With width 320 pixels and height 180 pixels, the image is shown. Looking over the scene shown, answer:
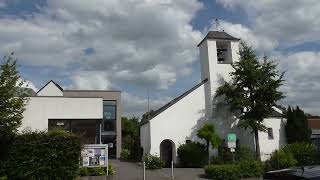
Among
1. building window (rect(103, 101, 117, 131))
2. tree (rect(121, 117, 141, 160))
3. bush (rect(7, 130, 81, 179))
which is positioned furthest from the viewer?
building window (rect(103, 101, 117, 131))

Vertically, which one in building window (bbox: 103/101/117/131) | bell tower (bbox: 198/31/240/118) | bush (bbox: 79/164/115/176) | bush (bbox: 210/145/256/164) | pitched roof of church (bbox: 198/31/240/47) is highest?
pitched roof of church (bbox: 198/31/240/47)

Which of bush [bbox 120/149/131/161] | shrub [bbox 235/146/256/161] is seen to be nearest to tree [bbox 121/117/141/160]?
bush [bbox 120/149/131/161]

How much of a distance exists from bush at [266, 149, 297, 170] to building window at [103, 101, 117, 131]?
2259 centimetres

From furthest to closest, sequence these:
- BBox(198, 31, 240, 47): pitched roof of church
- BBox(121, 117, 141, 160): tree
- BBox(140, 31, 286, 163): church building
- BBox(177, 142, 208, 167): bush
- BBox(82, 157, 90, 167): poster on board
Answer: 1. BBox(121, 117, 141, 160): tree
2. BBox(198, 31, 240, 47): pitched roof of church
3. BBox(140, 31, 286, 163): church building
4. BBox(177, 142, 208, 167): bush
5. BBox(82, 157, 90, 167): poster on board

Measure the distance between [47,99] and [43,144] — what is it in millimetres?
10308

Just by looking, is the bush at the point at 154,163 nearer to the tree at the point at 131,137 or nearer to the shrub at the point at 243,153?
the shrub at the point at 243,153

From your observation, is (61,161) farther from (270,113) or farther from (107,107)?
(107,107)

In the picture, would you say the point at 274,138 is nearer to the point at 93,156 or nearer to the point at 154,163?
the point at 154,163


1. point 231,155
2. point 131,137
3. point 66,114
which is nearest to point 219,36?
point 231,155

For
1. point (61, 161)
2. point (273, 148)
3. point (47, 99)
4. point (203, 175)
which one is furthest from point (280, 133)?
point (61, 161)

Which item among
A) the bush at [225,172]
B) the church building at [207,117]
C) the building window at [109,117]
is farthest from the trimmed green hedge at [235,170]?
the building window at [109,117]

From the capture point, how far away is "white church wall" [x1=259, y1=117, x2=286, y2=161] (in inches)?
1553

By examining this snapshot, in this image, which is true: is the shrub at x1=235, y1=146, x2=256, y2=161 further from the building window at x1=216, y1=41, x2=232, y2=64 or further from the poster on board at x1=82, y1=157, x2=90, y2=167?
the poster on board at x1=82, y1=157, x2=90, y2=167

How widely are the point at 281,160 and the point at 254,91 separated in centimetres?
623
